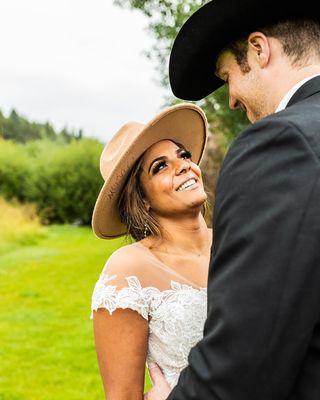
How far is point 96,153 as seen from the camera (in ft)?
101

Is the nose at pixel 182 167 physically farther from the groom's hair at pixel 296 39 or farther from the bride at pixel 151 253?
the groom's hair at pixel 296 39

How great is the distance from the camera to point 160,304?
2.45m

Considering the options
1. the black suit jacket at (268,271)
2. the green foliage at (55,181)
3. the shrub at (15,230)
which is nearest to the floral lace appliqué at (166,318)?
the black suit jacket at (268,271)

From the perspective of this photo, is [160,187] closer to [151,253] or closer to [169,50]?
[151,253]

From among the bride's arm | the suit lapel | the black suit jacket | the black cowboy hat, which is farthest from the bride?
the suit lapel

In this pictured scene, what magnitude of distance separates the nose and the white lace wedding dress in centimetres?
45

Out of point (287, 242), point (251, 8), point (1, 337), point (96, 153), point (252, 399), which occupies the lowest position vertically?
point (96, 153)

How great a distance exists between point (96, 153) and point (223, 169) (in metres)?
29.8

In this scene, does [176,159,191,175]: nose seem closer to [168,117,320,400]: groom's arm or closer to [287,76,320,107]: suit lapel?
[287,76,320,107]: suit lapel

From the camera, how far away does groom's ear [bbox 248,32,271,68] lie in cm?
169

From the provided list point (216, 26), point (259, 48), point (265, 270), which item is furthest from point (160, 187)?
point (265, 270)

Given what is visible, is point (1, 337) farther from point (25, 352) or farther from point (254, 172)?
point (254, 172)

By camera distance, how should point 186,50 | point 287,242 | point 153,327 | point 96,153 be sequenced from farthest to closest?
point 96,153 < point 153,327 < point 186,50 < point 287,242

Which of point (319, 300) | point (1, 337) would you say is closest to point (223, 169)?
point (319, 300)
